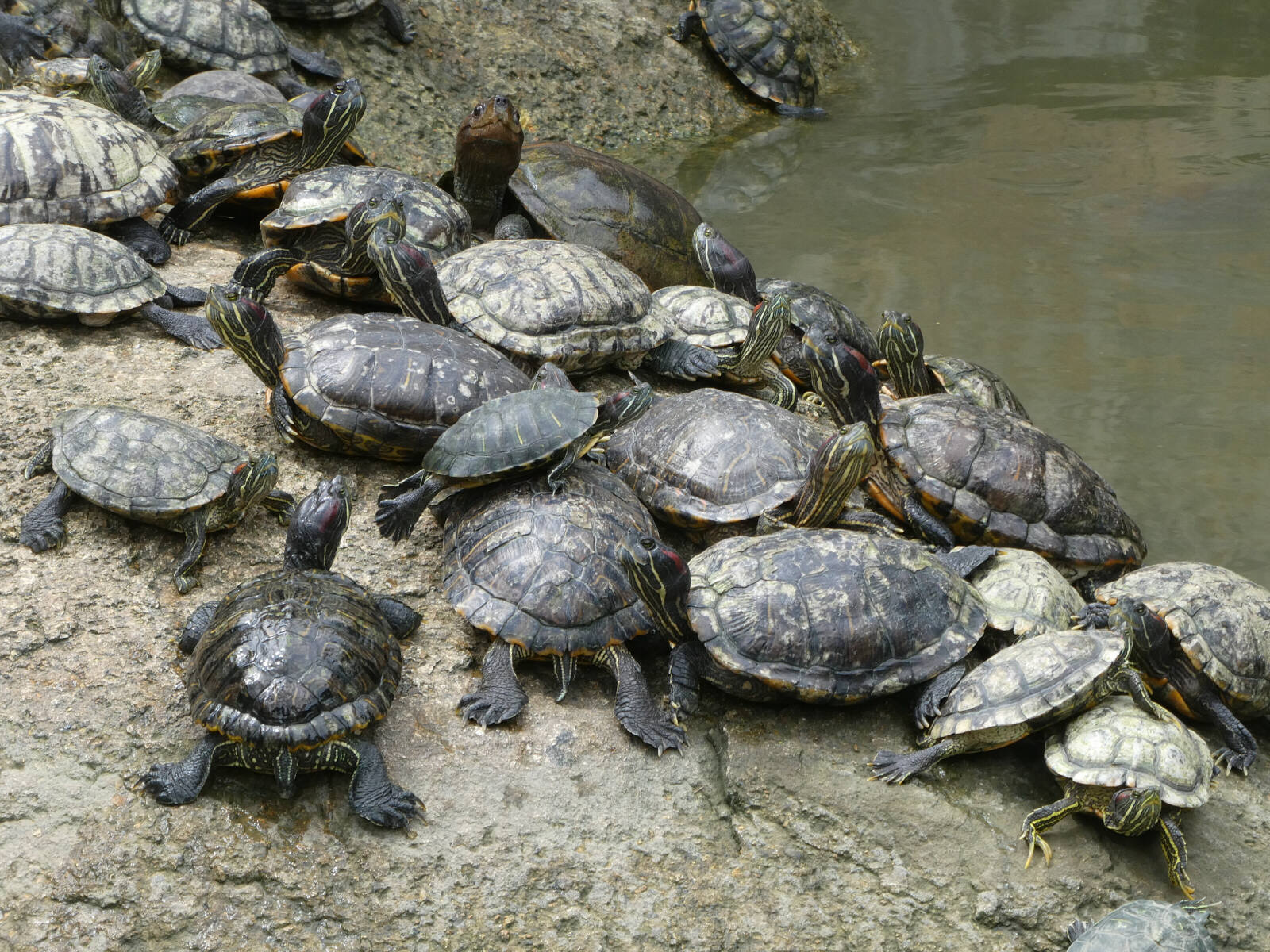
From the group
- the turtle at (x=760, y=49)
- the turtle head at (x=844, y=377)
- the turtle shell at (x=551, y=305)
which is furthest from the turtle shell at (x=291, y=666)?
the turtle at (x=760, y=49)

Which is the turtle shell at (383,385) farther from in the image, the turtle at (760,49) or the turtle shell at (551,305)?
the turtle at (760,49)

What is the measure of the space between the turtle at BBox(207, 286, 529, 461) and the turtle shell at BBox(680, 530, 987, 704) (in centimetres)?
146

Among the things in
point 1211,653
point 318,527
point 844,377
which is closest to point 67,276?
point 318,527

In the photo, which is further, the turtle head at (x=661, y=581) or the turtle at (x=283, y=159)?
the turtle at (x=283, y=159)

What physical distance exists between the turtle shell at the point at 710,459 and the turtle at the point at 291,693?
167 cm

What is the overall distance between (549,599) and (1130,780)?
220 centimetres

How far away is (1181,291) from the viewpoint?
8.42 metres

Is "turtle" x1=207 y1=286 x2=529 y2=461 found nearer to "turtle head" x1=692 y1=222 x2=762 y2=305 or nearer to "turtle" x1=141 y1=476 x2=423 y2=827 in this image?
"turtle" x1=141 y1=476 x2=423 y2=827

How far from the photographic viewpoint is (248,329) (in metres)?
4.93

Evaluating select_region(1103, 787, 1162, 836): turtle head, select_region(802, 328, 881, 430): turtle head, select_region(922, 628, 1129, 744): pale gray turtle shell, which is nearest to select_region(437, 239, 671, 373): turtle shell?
select_region(802, 328, 881, 430): turtle head

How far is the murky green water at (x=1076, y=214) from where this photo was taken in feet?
23.4

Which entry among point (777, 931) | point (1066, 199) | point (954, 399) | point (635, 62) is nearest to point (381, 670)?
point (777, 931)

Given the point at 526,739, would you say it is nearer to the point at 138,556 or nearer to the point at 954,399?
the point at 138,556

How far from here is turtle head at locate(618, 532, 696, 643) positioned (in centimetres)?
401
